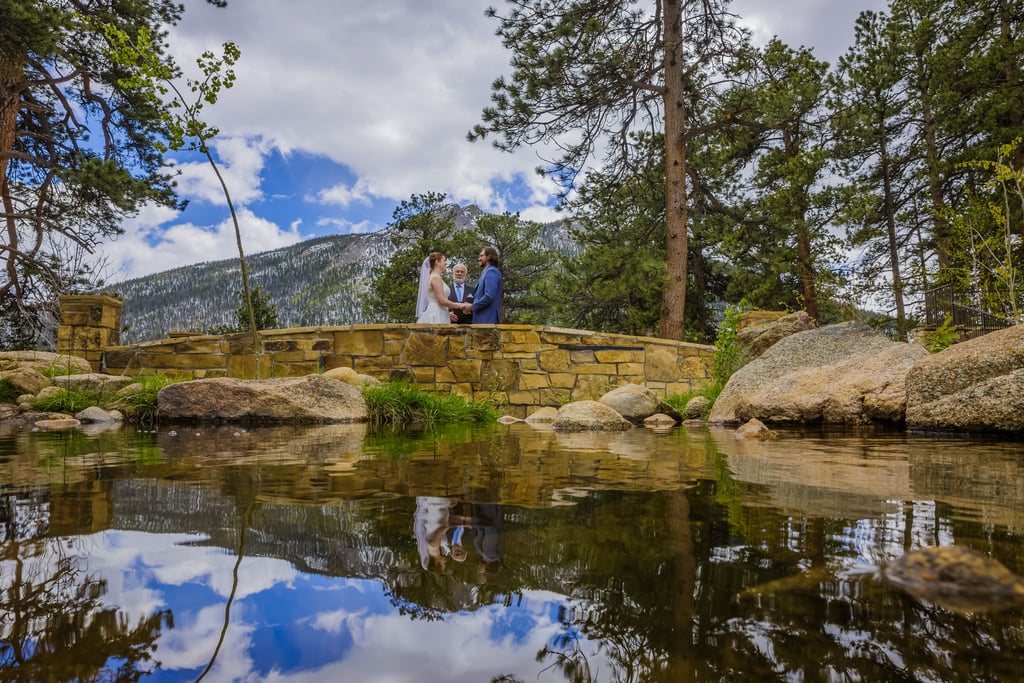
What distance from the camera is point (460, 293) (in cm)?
966

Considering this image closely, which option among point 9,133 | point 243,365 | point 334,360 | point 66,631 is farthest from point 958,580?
point 9,133

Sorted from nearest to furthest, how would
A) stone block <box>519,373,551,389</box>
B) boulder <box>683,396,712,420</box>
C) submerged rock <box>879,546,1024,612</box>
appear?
submerged rock <box>879,546,1024,612</box>, boulder <box>683,396,712,420</box>, stone block <box>519,373,551,389</box>

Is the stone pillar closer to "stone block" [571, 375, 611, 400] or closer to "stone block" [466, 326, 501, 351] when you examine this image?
"stone block" [466, 326, 501, 351]

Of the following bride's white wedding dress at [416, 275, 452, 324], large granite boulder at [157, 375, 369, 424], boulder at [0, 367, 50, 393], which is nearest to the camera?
large granite boulder at [157, 375, 369, 424]

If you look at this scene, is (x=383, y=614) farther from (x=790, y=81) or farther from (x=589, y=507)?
(x=790, y=81)

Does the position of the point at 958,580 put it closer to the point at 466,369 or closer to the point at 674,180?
the point at 466,369

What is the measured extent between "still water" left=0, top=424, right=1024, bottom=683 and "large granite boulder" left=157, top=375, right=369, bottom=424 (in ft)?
10.8

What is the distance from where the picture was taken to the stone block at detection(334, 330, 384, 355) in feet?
27.3

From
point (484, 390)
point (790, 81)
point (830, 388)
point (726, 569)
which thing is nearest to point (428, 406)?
point (484, 390)

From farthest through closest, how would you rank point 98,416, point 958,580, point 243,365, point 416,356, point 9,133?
point 9,133
point 416,356
point 243,365
point 98,416
point 958,580

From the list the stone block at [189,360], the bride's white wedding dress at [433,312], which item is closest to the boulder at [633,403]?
the bride's white wedding dress at [433,312]

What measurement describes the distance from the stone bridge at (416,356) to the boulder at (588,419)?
3076 millimetres

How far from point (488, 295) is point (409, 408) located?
11.7ft

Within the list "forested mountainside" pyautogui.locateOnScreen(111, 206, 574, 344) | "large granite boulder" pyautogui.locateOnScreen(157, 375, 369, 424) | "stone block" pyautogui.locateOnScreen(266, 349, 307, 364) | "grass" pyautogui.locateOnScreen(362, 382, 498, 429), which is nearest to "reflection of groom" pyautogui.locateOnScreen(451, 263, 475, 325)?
"stone block" pyautogui.locateOnScreen(266, 349, 307, 364)
